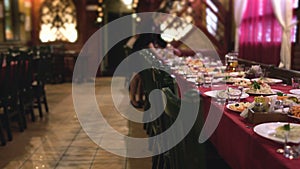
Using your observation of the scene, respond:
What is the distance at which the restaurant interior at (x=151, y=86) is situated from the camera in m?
1.58

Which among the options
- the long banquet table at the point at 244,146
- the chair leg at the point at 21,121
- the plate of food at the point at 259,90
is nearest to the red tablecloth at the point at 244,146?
the long banquet table at the point at 244,146

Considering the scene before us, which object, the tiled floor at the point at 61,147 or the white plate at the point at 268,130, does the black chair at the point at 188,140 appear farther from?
the tiled floor at the point at 61,147

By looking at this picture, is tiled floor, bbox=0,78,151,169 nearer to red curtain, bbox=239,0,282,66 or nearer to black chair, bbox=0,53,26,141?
black chair, bbox=0,53,26,141

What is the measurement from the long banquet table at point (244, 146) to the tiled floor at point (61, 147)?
4.84 ft

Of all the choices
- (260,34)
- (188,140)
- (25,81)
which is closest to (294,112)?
(188,140)

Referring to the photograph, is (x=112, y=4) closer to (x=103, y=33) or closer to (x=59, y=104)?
(x=103, y=33)

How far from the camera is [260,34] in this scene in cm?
642

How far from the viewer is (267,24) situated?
19.8 feet

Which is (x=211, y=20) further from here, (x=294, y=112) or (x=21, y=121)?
(x=294, y=112)

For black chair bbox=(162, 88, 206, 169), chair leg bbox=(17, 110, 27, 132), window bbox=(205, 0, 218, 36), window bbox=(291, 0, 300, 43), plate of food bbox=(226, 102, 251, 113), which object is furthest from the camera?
window bbox=(205, 0, 218, 36)

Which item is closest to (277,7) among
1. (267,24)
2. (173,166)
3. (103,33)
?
(267,24)

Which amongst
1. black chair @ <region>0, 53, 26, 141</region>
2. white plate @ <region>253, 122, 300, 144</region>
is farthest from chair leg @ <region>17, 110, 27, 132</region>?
white plate @ <region>253, 122, 300, 144</region>

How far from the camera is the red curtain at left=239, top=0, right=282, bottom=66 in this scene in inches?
224

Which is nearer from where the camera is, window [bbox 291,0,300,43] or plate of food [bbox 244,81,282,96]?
plate of food [bbox 244,81,282,96]
